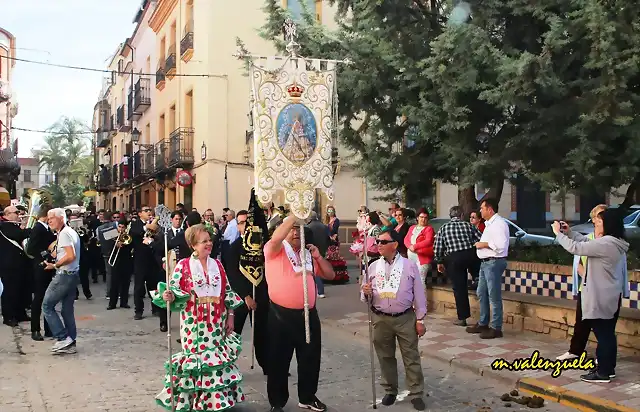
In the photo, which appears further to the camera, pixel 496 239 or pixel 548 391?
pixel 496 239

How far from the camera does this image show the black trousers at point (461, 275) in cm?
956

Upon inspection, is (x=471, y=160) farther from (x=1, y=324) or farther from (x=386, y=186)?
(x=1, y=324)

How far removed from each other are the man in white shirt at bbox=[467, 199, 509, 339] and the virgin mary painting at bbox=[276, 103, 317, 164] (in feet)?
11.8

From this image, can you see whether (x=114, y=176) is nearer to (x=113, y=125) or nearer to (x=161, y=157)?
(x=113, y=125)

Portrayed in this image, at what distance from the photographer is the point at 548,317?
8.68m

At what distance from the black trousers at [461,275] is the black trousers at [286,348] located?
14.3 feet

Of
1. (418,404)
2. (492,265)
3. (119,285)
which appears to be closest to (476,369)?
(418,404)

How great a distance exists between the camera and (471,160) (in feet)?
31.7

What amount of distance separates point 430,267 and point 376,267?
5341 mm

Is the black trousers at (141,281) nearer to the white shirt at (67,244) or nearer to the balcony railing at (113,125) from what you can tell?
the white shirt at (67,244)

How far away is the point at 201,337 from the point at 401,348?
188 cm

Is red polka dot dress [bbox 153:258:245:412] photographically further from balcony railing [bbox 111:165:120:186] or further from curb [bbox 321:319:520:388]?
balcony railing [bbox 111:165:120:186]

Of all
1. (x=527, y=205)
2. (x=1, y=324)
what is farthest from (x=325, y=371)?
(x=527, y=205)

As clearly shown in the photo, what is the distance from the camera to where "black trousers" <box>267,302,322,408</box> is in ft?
18.4
